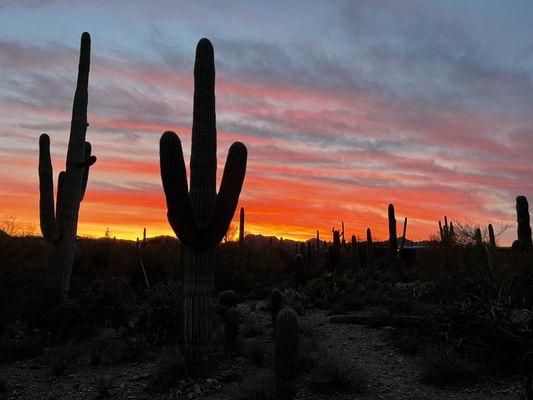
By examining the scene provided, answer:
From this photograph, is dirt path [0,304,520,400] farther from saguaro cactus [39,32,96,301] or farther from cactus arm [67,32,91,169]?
cactus arm [67,32,91,169]

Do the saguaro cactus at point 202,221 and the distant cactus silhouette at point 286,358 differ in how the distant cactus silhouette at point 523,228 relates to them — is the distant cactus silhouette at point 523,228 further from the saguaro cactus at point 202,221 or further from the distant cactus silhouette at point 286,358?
the distant cactus silhouette at point 286,358

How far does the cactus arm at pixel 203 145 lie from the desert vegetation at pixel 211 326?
0.9 inches

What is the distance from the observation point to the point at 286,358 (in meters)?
7.55

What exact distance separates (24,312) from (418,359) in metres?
9.92

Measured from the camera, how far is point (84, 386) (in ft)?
30.4

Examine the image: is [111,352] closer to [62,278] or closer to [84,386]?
[84,386]

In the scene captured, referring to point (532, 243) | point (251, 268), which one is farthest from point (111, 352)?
point (532, 243)

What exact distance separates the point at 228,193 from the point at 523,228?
57.0 ft

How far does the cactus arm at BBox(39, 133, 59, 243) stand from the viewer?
14.6m

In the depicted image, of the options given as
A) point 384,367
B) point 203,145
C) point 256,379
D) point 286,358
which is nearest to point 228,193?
point 203,145

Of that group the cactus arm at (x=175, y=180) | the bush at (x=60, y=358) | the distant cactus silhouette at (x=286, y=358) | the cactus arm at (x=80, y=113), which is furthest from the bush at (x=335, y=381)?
the cactus arm at (x=80, y=113)

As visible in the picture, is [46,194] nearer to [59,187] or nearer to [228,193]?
[59,187]

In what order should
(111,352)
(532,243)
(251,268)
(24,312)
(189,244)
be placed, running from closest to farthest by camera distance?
(189,244), (111,352), (24,312), (532,243), (251,268)

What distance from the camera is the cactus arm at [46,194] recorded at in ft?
47.9
